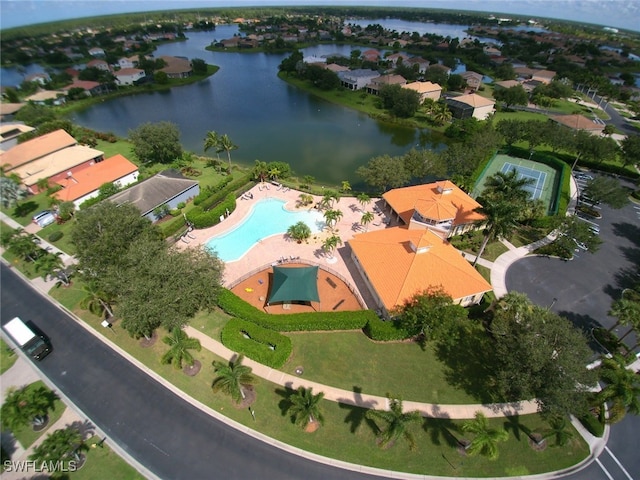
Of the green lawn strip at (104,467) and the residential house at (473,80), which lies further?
the residential house at (473,80)

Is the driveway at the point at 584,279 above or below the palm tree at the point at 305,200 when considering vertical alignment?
below

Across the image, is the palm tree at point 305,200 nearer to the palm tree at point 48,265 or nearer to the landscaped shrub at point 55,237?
the palm tree at point 48,265

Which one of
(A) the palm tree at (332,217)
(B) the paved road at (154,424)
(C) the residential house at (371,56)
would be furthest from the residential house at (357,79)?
(B) the paved road at (154,424)

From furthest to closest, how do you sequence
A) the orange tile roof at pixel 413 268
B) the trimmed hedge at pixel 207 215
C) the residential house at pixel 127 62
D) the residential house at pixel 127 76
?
the residential house at pixel 127 62 → the residential house at pixel 127 76 → the trimmed hedge at pixel 207 215 → the orange tile roof at pixel 413 268

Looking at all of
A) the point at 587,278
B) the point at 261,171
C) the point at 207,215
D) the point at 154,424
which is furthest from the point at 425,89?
the point at 154,424

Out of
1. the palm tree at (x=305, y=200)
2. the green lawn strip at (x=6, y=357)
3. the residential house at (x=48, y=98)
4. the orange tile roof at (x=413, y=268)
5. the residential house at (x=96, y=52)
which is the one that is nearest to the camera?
the green lawn strip at (x=6, y=357)

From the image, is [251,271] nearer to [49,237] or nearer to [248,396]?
[248,396]

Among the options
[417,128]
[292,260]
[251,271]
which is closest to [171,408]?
[251,271]
